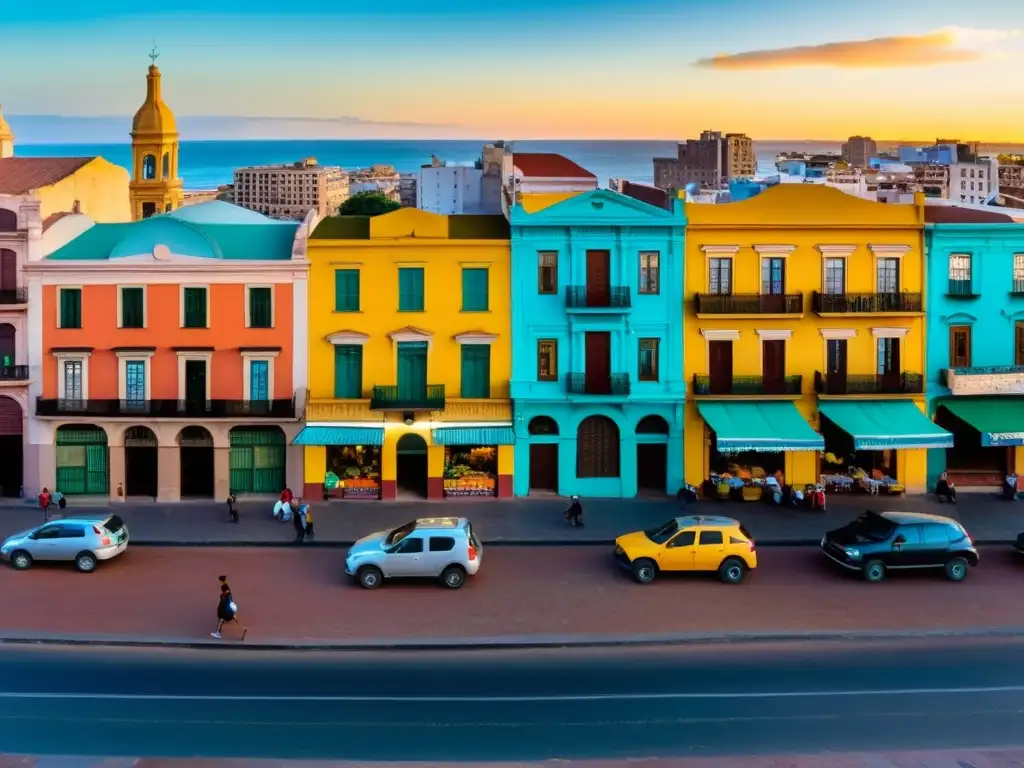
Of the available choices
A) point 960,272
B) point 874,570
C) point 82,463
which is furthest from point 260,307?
point 960,272

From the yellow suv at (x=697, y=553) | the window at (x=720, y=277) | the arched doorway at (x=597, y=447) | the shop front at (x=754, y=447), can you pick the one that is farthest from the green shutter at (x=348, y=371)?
the yellow suv at (x=697, y=553)

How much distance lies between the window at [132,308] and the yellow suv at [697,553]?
60.9 ft

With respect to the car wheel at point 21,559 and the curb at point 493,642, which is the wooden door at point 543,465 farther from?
the car wheel at point 21,559

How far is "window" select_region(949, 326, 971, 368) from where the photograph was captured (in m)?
37.1

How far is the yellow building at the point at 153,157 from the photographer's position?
181 feet

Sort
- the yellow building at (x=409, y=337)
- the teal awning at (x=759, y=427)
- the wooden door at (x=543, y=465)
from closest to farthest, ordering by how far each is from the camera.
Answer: the teal awning at (x=759, y=427) → the yellow building at (x=409, y=337) → the wooden door at (x=543, y=465)

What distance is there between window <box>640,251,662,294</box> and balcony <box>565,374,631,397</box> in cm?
311

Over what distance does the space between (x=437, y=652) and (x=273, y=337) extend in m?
16.1

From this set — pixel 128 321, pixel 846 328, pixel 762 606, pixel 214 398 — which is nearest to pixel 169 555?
Result: pixel 214 398

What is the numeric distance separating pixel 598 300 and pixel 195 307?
1347 cm

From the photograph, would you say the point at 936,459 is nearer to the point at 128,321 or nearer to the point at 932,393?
the point at 932,393

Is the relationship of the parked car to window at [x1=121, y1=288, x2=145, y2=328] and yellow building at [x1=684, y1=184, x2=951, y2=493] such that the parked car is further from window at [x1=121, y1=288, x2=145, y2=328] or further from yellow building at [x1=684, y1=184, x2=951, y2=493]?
yellow building at [x1=684, y1=184, x2=951, y2=493]

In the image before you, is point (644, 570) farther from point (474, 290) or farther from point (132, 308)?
point (132, 308)

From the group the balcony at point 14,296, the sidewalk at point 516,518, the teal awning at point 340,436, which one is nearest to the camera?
the sidewalk at point 516,518
